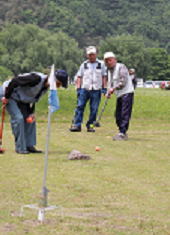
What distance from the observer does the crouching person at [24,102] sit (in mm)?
11039

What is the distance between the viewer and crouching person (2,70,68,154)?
1104cm

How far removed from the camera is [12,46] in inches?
4956

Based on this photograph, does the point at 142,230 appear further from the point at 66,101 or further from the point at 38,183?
the point at 66,101

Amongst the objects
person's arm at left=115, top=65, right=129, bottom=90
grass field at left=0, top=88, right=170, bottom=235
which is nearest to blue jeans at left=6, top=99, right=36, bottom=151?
grass field at left=0, top=88, right=170, bottom=235

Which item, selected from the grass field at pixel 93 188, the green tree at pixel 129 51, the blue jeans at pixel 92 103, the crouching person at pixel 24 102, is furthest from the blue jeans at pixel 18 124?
the green tree at pixel 129 51

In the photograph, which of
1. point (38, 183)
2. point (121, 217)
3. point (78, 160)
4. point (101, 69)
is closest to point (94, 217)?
point (121, 217)

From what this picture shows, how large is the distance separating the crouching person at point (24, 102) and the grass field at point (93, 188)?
0.34m

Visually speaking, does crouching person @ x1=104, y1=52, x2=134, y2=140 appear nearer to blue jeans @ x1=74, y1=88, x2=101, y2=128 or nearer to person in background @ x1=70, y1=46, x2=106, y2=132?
person in background @ x1=70, y1=46, x2=106, y2=132

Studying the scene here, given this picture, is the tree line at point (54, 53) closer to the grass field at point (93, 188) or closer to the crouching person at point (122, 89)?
the crouching person at point (122, 89)

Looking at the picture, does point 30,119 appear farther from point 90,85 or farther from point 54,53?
point 54,53

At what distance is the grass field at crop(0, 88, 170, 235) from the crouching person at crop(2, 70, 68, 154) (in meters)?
0.34

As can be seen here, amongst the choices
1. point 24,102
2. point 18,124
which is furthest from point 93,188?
point 24,102

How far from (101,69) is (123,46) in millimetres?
131497

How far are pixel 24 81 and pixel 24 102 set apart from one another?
482 mm
